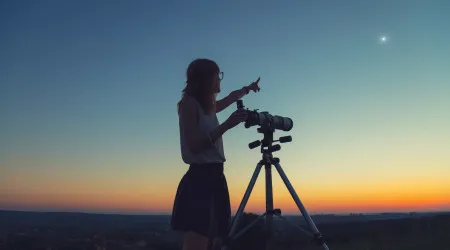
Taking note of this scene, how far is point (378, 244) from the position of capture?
7.86m

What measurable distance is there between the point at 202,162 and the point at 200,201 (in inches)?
12.9

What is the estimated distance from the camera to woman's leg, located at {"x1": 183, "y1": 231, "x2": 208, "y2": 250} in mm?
3040

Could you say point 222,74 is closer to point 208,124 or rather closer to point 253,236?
point 208,124

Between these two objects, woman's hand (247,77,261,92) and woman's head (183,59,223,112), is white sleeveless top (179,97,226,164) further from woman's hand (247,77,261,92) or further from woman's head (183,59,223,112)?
woman's hand (247,77,261,92)

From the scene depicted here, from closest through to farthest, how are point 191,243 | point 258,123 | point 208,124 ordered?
point 191,243
point 208,124
point 258,123

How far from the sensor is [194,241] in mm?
3061

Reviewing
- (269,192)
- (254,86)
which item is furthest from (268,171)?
(254,86)

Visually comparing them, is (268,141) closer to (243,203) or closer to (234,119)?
(243,203)

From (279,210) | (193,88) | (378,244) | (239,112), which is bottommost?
(378,244)

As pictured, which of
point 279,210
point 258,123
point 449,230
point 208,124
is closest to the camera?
point 208,124

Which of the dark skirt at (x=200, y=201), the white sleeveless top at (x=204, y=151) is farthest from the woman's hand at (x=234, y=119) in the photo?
the dark skirt at (x=200, y=201)

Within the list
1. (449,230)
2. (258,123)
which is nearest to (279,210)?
(258,123)

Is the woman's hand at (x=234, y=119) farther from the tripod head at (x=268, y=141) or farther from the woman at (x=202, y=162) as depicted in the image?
the tripod head at (x=268, y=141)

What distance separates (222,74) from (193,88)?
0.32 metres
